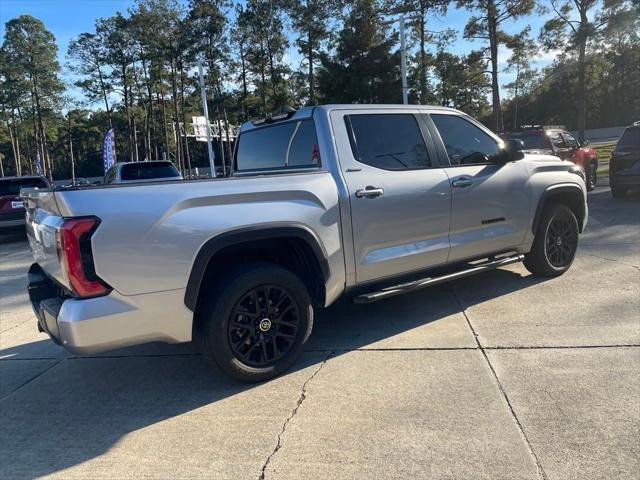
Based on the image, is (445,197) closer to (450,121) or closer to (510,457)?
(450,121)

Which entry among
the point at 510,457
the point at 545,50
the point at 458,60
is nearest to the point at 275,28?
the point at 458,60

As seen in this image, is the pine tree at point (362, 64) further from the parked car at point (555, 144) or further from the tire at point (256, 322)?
the tire at point (256, 322)

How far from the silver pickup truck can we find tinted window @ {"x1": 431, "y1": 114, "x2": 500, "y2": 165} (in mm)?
15

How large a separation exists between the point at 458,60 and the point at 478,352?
26775 millimetres

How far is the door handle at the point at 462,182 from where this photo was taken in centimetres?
459

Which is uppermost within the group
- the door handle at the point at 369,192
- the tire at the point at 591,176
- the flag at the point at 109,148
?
the flag at the point at 109,148

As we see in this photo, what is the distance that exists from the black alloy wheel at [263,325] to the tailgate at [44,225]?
46.5 inches

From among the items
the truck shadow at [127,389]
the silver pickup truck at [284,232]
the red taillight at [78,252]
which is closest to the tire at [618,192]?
the silver pickup truck at [284,232]

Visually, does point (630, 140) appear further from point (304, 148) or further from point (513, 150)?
point (304, 148)

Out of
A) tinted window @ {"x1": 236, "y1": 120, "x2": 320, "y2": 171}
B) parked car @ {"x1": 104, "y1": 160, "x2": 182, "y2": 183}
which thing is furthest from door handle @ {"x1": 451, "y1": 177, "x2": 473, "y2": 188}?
parked car @ {"x1": 104, "y1": 160, "x2": 182, "y2": 183}

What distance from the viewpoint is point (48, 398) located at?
3.74 metres

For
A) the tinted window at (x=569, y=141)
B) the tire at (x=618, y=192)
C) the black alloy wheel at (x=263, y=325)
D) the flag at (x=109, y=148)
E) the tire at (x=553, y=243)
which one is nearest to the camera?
the black alloy wheel at (x=263, y=325)

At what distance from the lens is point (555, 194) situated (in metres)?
5.61

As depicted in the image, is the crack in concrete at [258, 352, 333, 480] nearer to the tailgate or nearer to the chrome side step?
the chrome side step
